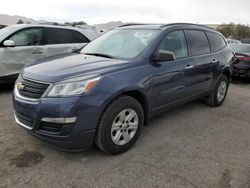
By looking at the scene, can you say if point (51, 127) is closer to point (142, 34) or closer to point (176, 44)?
point (142, 34)

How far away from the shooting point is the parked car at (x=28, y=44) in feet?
18.1

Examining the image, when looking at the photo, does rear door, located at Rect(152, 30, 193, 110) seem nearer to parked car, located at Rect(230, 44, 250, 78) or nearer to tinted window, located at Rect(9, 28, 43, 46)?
tinted window, located at Rect(9, 28, 43, 46)

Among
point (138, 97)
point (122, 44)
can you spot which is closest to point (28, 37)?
point (122, 44)

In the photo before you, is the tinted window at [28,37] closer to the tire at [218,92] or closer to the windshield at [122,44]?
the windshield at [122,44]

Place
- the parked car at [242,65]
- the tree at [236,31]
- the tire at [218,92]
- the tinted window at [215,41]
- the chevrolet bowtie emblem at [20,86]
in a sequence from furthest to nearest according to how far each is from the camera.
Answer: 1. the tree at [236,31]
2. the parked car at [242,65]
3. the tire at [218,92]
4. the tinted window at [215,41]
5. the chevrolet bowtie emblem at [20,86]

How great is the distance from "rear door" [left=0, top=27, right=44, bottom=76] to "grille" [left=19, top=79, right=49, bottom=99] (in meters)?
2.98

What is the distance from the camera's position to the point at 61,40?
21.4 feet

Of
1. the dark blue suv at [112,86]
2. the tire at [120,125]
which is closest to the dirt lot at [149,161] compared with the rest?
the tire at [120,125]

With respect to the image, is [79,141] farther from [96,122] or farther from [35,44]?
[35,44]

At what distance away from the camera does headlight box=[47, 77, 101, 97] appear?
2629 millimetres

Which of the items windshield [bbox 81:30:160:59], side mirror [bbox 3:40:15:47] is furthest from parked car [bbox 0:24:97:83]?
windshield [bbox 81:30:160:59]

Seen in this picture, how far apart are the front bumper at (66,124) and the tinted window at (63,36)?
392 centimetres

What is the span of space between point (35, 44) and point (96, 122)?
13.5 ft

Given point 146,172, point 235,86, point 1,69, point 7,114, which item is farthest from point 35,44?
point 235,86
